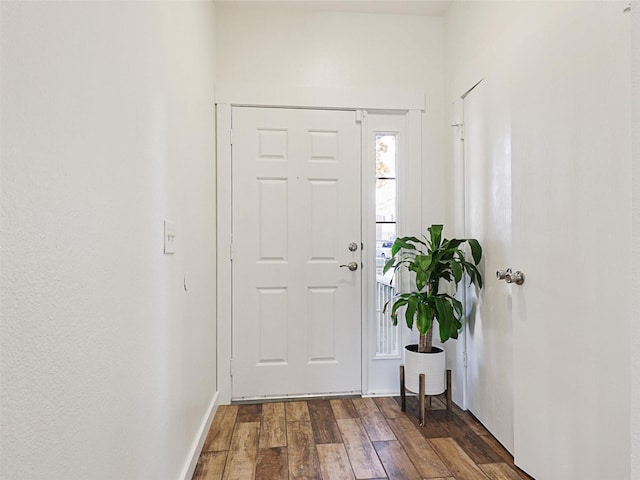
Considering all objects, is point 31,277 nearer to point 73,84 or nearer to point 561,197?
point 73,84

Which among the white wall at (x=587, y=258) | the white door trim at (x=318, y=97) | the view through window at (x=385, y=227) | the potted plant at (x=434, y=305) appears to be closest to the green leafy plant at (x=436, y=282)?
the potted plant at (x=434, y=305)

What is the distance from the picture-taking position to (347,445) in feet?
6.84

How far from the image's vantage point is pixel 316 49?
8.98 ft

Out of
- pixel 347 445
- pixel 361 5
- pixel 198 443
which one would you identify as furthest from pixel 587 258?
pixel 361 5

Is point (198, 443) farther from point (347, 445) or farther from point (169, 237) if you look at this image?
point (169, 237)

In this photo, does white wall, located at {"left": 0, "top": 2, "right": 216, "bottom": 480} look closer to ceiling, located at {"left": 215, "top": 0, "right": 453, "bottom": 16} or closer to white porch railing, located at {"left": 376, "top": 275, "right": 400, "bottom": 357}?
ceiling, located at {"left": 215, "top": 0, "right": 453, "bottom": 16}

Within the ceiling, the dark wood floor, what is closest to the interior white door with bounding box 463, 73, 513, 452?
the dark wood floor

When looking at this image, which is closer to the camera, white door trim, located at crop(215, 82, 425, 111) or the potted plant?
the potted plant

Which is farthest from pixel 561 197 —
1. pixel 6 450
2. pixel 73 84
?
pixel 6 450

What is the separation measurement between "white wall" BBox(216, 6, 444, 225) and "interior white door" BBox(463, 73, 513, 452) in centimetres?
33

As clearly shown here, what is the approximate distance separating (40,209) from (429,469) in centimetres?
188

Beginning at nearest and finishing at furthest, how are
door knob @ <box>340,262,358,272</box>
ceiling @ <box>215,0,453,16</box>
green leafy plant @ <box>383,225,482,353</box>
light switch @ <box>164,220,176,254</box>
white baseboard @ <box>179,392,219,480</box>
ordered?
light switch @ <box>164,220,176,254</box> < white baseboard @ <box>179,392,219,480</box> < green leafy plant @ <box>383,225,482,353</box> < ceiling @ <box>215,0,453,16</box> < door knob @ <box>340,262,358,272</box>

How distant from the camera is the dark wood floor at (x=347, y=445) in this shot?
72.5 inches

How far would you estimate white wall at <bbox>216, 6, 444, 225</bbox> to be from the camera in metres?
2.69
